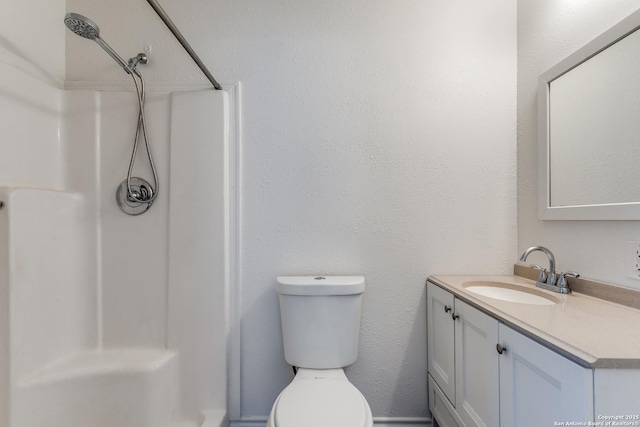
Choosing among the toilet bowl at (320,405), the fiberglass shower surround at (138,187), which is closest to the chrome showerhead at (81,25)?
the fiberglass shower surround at (138,187)

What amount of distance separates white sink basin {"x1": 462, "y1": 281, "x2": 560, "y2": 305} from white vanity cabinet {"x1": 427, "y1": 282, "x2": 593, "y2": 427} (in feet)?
0.58

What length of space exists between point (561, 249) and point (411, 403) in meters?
0.96

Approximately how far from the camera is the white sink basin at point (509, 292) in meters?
1.08

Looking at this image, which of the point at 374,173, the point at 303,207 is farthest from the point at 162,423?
the point at 374,173

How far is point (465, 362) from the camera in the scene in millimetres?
1022

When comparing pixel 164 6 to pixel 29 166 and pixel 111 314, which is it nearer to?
pixel 29 166

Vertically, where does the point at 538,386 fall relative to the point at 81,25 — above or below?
below

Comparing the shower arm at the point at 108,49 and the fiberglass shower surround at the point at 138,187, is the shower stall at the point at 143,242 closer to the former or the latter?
the fiberglass shower surround at the point at 138,187

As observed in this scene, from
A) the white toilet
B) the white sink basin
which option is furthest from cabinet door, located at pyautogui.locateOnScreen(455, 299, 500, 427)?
the white toilet

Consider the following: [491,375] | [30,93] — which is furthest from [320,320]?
[30,93]

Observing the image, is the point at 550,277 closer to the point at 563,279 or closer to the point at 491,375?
the point at 563,279

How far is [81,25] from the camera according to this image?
0.90 metres

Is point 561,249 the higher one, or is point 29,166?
point 29,166

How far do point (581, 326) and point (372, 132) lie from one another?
103 cm
